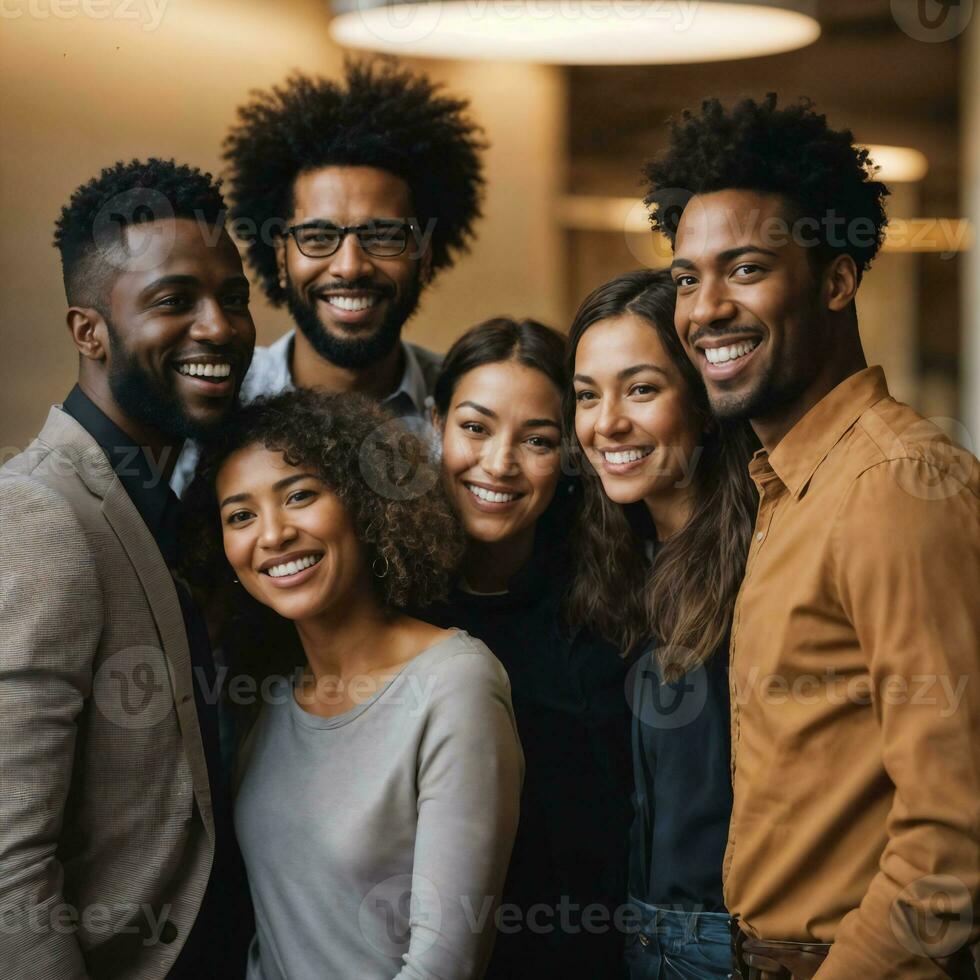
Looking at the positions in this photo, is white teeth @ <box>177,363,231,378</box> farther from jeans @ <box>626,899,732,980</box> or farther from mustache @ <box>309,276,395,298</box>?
jeans @ <box>626,899,732,980</box>

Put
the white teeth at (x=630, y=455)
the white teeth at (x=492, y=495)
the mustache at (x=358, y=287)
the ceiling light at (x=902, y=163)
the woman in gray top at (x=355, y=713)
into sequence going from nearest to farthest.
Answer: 1. the woman in gray top at (x=355, y=713)
2. the white teeth at (x=630, y=455)
3. the white teeth at (x=492, y=495)
4. the mustache at (x=358, y=287)
5. the ceiling light at (x=902, y=163)

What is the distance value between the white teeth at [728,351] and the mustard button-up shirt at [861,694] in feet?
0.38

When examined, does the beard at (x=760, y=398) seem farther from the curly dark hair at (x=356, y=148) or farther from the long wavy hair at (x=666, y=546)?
the curly dark hair at (x=356, y=148)

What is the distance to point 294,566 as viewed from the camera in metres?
1.75

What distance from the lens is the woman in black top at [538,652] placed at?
1.94 meters

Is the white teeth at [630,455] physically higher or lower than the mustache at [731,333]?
lower

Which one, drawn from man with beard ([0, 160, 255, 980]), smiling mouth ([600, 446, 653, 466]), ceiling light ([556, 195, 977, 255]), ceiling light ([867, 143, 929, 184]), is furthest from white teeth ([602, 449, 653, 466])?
ceiling light ([867, 143, 929, 184])

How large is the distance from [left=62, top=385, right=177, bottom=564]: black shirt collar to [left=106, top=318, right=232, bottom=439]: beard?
4cm

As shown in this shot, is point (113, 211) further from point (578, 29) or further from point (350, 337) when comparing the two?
point (578, 29)

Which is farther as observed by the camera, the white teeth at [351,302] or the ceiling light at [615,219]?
the ceiling light at [615,219]

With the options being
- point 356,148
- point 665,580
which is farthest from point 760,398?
point 356,148

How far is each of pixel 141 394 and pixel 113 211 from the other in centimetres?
27

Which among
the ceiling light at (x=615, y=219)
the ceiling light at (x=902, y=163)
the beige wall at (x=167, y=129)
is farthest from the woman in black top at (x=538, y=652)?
the ceiling light at (x=902, y=163)

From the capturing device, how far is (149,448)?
71.2 inches
